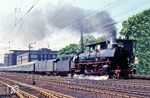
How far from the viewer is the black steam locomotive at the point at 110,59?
95.6ft

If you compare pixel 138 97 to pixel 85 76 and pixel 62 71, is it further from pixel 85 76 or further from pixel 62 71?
pixel 62 71

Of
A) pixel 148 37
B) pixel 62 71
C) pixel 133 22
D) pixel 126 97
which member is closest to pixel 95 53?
pixel 62 71

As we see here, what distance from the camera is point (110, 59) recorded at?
2942 centimetres

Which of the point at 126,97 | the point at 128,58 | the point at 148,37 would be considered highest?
the point at 148,37

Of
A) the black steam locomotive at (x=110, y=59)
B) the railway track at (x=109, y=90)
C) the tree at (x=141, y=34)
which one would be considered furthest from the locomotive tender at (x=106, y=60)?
the tree at (x=141, y=34)

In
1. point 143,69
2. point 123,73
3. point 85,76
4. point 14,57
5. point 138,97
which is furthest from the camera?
point 14,57

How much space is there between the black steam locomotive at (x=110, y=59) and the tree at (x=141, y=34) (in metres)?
16.5

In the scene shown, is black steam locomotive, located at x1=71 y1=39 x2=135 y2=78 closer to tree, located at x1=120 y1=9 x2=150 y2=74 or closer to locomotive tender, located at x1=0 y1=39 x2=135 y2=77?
locomotive tender, located at x1=0 y1=39 x2=135 y2=77

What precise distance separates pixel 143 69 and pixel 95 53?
18.2 metres

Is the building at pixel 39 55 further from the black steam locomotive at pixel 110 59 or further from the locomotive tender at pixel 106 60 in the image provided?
the black steam locomotive at pixel 110 59

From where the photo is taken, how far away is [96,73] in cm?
3053

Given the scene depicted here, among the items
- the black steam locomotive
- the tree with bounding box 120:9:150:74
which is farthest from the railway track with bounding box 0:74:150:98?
the tree with bounding box 120:9:150:74

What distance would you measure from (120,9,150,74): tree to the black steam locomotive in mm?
16539

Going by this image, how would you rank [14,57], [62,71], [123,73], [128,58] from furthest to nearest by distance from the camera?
[14,57] → [62,71] → [128,58] → [123,73]
